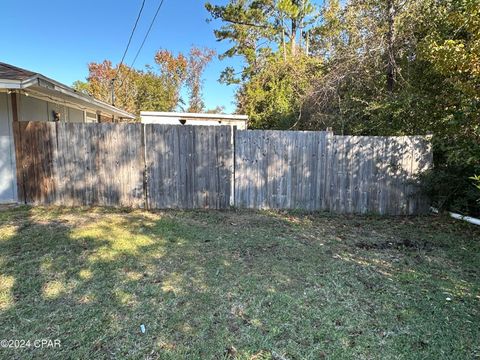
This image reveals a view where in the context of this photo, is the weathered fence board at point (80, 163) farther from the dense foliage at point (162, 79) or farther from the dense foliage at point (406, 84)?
the dense foliage at point (162, 79)

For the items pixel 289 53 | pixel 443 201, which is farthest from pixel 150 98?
pixel 443 201

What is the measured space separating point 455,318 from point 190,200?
15.3 ft

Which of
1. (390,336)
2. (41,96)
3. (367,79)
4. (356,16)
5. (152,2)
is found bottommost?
(390,336)

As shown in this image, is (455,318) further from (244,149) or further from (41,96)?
(41,96)

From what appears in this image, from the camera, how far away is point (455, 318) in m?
2.59

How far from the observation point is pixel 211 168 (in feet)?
20.5

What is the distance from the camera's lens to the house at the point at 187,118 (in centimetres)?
1156

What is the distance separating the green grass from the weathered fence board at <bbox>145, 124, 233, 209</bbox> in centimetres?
118

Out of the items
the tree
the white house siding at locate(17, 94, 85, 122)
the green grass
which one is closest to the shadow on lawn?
the green grass

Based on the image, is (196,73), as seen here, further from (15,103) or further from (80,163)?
(80,163)

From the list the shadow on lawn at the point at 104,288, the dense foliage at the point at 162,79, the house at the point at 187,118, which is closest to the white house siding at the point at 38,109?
the house at the point at 187,118

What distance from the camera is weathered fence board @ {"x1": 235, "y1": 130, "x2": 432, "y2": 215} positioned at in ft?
19.9

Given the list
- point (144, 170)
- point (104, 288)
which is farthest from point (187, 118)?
point (104, 288)

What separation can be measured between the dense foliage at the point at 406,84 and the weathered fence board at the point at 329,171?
428mm
